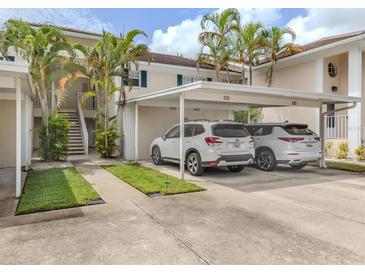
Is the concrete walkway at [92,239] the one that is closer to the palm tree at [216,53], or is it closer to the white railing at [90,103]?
the palm tree at [216,53]

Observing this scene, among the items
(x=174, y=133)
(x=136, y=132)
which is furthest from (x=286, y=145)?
(x=136, y=132)

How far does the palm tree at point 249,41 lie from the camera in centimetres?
1463

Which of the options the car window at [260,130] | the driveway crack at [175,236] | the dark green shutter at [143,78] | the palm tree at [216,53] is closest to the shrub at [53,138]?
the dark green shutter at [143,78]

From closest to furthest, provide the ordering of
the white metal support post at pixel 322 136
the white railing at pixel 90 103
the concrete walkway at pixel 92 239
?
the concrete walkway at pixel 92 239 → the white metal support post at pixel 322 136 → the white railing at pixel 90 103

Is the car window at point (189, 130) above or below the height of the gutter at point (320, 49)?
below

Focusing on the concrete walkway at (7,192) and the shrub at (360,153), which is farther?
the shrub at (360,153)

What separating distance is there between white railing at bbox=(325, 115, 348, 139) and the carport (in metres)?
2.87

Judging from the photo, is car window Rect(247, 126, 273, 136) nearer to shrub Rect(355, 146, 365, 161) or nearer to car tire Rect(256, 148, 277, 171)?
car tire Rect(256, 148, 277, 171)

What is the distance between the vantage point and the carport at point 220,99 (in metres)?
7.95

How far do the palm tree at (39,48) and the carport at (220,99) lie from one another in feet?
10.7

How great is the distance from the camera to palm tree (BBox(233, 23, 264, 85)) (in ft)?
48.0

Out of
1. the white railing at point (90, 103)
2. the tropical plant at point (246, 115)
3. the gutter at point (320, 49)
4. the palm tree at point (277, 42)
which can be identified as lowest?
the tropical plant at point (246, 115)

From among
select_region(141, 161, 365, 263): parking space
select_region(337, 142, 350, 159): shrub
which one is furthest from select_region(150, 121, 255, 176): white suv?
select_region(337, 142, 350, 159): shrub

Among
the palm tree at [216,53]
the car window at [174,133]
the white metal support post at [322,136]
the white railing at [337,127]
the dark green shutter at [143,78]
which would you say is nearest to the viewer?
the car window at [174,133]
